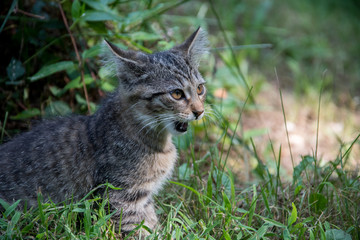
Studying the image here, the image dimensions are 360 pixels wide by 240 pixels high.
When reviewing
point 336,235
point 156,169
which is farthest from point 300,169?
point 156,169

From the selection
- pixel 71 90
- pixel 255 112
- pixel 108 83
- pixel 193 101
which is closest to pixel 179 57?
pixel 193 101

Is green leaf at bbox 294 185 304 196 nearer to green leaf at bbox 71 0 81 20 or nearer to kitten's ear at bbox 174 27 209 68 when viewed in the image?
kitten's ear at bbox 174 27 209 68

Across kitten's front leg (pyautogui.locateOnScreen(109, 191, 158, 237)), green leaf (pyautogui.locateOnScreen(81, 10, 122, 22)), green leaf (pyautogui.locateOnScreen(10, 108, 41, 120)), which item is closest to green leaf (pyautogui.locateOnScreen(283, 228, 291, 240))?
kitten's front leg (pyautogui.locateOnScreen(109, 191, 158, 237))

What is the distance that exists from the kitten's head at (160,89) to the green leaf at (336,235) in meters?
1.16

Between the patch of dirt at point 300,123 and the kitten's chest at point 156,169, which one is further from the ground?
the kitten's chest at point 156,169

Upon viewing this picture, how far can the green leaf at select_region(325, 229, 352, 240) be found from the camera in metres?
2.66

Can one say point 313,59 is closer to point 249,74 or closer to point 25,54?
point 249,74

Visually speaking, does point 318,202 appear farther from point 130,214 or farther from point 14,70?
point 14,70

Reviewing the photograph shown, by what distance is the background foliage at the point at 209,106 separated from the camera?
2754 mm

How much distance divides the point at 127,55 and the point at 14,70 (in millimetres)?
1428

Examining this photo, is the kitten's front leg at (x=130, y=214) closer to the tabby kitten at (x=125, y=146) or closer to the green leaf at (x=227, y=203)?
the tabby kitten at (x=125, y=146)

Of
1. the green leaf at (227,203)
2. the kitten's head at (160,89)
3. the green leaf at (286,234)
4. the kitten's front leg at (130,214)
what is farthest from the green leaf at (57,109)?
the green leaf at (286,234)

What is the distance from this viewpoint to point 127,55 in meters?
3.03

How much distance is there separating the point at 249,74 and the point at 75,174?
12.1 feet
